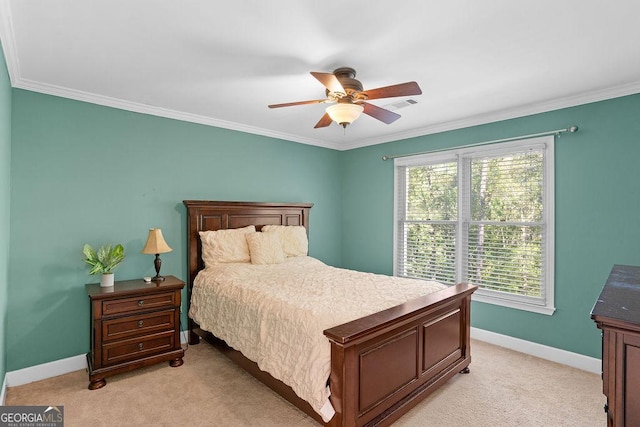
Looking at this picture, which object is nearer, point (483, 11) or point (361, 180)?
point (483, 11)

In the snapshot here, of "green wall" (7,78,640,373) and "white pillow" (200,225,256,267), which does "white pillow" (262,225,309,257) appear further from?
"green wall" (7,78,640,373)

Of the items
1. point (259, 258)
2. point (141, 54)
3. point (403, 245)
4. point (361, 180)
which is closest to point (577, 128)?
point (403, 245)

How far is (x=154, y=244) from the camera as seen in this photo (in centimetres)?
321

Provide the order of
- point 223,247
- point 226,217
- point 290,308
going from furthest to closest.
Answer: point 226,217 < point 223,247 < point 290,308

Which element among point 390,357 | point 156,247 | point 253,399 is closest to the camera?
point 390,357

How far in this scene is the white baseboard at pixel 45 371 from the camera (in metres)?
2.75

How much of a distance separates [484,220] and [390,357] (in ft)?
7.68

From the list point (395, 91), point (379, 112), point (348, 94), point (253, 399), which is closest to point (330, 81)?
point (348, 94)

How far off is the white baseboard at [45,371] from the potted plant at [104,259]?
0.78 metres

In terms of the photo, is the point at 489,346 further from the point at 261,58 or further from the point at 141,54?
the point at 141,54

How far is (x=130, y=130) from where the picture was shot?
11.1 feet

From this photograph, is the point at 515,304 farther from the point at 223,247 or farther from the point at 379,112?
the point at 223,247

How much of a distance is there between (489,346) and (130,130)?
4396 millimetres

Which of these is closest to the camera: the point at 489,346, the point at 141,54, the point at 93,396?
the point at 141,54
